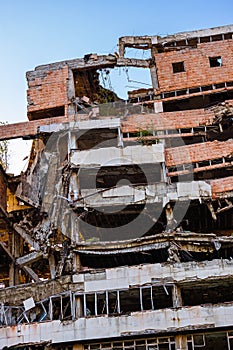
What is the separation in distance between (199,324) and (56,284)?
7093 millimetres

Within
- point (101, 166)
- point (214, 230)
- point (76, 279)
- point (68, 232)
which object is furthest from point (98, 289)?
point (214, 230)

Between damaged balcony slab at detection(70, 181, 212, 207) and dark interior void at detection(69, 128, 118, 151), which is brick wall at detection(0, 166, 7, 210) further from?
damaged balcony slab at detection(70, 181, 212, 207)

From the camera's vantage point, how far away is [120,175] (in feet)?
108

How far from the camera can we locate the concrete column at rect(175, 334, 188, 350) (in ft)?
84.1

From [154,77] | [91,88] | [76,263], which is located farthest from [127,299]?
[91,88]

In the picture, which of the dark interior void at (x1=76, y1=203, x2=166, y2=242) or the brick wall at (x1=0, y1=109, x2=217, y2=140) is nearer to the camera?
the dark interior void at (x1=76, y1=203, x2=166, y2=242)

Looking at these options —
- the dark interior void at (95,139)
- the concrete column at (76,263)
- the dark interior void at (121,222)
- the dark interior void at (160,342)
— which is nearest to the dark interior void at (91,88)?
the dark interior void at (95,139)

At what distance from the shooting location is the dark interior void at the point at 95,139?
32.7 metres

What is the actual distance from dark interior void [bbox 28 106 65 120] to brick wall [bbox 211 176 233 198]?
34.1 feet

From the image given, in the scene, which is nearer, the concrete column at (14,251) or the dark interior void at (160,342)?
the dark interior void at (160,342)

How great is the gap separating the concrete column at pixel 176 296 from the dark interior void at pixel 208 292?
558 millimetres

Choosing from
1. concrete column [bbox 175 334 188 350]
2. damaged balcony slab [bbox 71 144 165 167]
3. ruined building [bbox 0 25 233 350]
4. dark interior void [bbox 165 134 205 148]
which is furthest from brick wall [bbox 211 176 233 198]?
concrete column [bbox 175 334 188 350]

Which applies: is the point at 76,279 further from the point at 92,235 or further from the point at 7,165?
the point at 7,165

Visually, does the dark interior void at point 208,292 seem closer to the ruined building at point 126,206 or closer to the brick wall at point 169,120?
the ruined building at point 126,206
